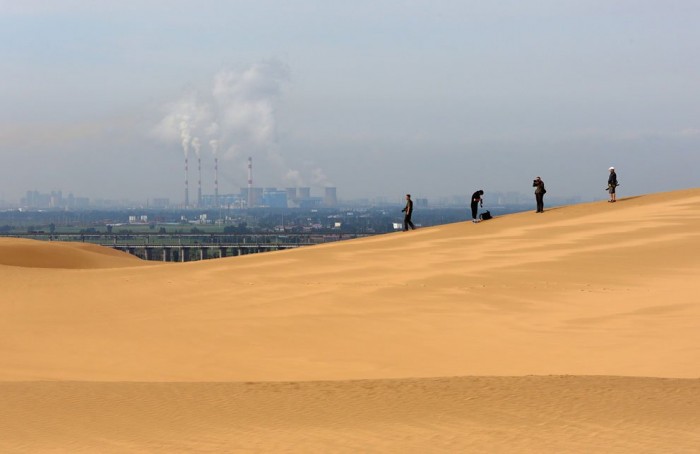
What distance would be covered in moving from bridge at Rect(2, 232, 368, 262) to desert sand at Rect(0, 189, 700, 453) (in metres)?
58.5

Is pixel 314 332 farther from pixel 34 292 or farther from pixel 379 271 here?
pixel 34 292

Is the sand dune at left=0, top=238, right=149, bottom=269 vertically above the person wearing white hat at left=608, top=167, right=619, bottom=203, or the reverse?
the person wearing white hat at left=608, top=167, right=619, bottom=203

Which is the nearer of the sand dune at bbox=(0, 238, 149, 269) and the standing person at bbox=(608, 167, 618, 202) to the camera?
the standing person at bbox=(608, 167, 618, 202)

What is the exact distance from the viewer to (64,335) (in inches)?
582

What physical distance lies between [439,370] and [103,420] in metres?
4.50

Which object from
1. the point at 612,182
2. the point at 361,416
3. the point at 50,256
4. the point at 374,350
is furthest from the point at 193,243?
the point at 361,416

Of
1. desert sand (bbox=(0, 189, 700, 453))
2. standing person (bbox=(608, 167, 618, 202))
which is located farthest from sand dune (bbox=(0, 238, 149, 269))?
standing person (bbox=(608, 167, 618, 202))

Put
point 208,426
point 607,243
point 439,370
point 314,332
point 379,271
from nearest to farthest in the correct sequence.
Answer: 1. point 208,426
2. point 439,370
3. point 314,332
4. point 379,271
5. point 607,243

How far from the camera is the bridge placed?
284 ft

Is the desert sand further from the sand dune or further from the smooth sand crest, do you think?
the sand dune

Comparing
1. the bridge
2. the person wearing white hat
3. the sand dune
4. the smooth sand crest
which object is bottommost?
the bridge

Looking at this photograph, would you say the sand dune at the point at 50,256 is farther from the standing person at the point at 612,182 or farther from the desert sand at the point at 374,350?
the standing person at the point at 612,182

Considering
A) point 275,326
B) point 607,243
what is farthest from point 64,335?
point 607,243

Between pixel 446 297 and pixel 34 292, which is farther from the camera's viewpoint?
pixel 34 292
